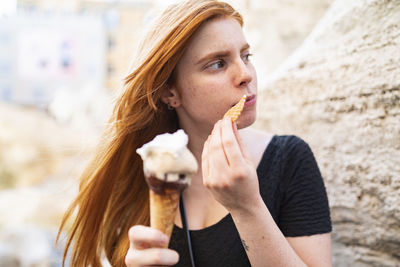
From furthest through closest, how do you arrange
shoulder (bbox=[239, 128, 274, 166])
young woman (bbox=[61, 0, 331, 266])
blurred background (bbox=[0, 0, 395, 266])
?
blurred background (bbox=[0, 0, 395, 266]) < shoulder (bbox=[239, 128, 274, 166]) < young woman (bbox=[61, 0, 331, 266])

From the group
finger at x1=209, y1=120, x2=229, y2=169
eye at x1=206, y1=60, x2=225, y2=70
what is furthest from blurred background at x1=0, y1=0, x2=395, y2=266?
finger at x1=209, y1=120, x2=229, y2=169

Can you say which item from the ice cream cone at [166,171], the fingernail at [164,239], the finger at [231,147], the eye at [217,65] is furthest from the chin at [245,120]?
the fingernail at [164,239]

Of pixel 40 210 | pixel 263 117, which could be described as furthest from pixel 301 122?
pixel 40 210

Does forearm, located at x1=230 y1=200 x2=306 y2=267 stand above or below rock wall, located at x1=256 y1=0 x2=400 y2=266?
below

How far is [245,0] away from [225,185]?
13.5 ft

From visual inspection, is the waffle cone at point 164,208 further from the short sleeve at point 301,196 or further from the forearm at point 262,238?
the short sleeve at point 301,196

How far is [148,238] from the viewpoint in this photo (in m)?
1.07

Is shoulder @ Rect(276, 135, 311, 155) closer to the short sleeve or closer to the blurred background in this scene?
the short sleeve

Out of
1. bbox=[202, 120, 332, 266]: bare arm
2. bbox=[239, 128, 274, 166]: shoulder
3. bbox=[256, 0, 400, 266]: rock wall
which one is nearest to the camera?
bbox=[202, 120, 332, 266]: bare arm

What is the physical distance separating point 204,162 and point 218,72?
1.74ft

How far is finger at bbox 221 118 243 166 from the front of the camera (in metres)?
1.23

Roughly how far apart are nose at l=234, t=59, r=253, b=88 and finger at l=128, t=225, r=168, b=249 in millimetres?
834

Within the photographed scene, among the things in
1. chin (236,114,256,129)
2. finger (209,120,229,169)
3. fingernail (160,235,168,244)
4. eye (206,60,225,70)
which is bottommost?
fingernail (160,235,168,244)

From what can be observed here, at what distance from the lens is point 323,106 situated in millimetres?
2182
